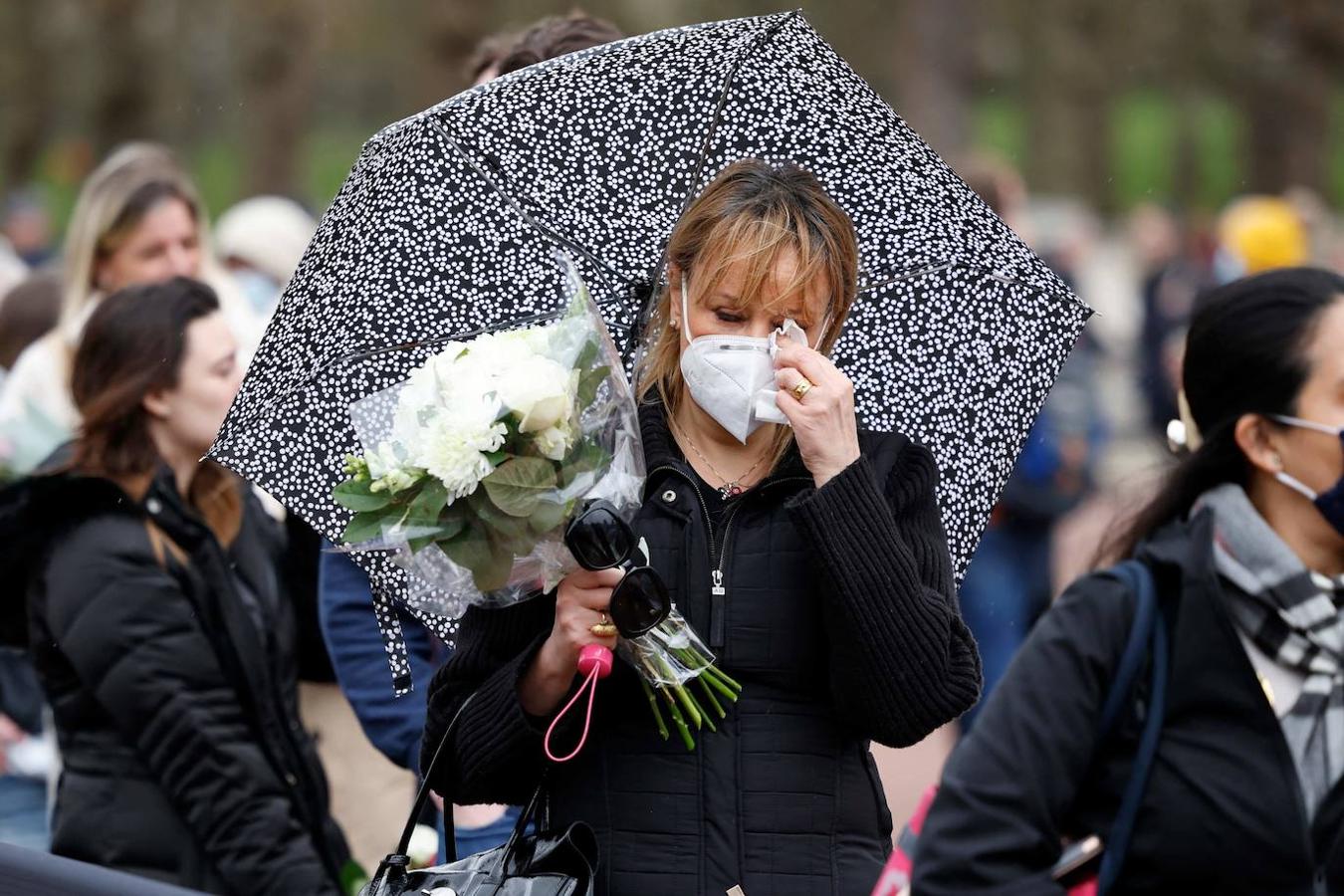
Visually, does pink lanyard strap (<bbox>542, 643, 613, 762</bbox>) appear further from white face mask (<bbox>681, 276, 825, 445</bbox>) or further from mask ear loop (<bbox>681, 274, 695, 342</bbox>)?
mask ear loop (<bbox>681, 274, 695, 342</bbox>)

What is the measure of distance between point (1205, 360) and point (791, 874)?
1.03 meters

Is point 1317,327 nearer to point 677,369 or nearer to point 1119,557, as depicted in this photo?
point 1119,557

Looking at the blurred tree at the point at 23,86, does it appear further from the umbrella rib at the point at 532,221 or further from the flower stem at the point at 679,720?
the flower stem at the point at 679,720

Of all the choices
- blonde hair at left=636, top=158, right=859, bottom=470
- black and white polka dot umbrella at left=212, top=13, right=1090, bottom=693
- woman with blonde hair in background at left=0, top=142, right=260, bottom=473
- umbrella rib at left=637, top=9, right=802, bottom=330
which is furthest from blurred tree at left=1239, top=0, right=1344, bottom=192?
blonde hair at left=636, top=158, right=859, bottom=470

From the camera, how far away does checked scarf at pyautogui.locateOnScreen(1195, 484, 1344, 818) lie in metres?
2.72

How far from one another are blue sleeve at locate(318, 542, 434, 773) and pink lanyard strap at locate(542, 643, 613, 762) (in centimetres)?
137

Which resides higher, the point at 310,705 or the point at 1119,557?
the point at 1119,557

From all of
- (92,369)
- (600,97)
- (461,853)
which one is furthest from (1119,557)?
(92,369)

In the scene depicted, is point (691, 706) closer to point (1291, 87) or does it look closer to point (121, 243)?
point (121, 243)

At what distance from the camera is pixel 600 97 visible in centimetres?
378

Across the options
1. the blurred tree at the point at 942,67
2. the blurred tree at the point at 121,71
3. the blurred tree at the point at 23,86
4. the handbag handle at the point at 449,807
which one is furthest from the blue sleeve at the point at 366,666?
the blurred tree at the point at 23,86

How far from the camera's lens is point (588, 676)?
3.11 metres

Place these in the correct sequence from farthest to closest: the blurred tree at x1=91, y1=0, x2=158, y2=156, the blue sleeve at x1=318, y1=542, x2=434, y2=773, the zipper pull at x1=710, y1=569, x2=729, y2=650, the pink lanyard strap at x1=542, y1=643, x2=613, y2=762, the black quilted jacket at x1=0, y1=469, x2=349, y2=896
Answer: the blurred tree at x1=91, y1=0, x2=158, y2=156
the blue sleeve at x1=318, y1=542, x2=434, y2=773
the black quilted jacket at x1=0, y1=469, x2=349, y2=896
the zipper pull at x1=710, y1=569, x2=729, y2=650
the pink lanyard strap at x1=542, y1=643, x2=613, y2=762

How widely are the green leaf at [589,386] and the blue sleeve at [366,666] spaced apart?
1.50 m
